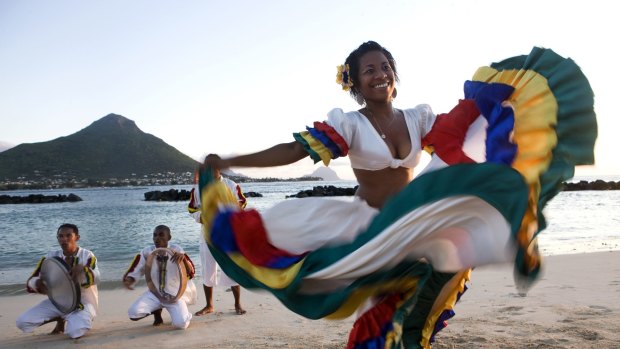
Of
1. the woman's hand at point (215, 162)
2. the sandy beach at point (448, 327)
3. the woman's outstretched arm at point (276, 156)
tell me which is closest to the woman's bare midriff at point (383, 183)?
the woman's outstretched arm at point (276, 156)

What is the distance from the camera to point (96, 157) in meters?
117

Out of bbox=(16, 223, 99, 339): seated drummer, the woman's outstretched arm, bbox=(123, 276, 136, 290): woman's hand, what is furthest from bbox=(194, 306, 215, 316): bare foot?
the woman's outstretched arm

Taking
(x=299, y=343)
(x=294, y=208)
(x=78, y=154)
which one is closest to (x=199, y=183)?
(x=294, y=208)

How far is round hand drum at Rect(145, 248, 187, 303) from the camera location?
225 inches

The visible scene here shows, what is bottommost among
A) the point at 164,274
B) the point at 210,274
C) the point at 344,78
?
the point at 210,274

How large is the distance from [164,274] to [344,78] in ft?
11.4

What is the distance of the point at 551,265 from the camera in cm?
850

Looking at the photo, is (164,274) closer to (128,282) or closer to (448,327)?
(128,282)

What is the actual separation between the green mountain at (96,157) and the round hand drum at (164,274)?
104m

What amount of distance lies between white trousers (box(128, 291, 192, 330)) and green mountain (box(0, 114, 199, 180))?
343 ft

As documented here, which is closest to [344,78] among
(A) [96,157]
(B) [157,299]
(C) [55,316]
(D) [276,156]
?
(D) [276,156]

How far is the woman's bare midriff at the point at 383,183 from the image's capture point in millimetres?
2859

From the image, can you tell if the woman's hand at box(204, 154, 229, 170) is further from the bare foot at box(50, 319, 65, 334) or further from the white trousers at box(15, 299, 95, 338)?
the bare foot at box(50, 319, 65, 334)

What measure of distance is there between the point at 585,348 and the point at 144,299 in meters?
4.09
